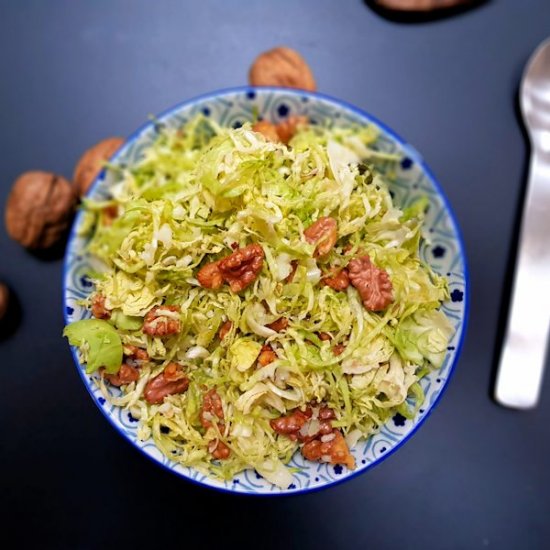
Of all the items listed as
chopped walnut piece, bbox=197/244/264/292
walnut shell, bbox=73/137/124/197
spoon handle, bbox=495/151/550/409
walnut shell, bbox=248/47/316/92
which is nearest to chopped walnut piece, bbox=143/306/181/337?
chopped walnut piece, bbox=197/244/264/292

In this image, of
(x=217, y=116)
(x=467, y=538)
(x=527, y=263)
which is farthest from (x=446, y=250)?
(x=467, y=538)

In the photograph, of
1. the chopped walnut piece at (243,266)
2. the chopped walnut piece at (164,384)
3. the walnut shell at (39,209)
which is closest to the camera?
the chopped walnut piece at (243,266)

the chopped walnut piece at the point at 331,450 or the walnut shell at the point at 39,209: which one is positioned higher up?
the walnut shell at the point at 39,209

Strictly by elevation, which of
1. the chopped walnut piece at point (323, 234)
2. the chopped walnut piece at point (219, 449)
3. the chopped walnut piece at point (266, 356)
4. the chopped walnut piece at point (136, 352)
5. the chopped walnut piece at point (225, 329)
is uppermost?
the chopped walnut piece at point (323, 234)

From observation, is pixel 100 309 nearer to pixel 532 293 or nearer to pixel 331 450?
pixel 331 450

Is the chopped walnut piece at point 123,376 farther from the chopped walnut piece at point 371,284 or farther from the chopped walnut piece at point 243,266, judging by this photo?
the chopped walnut piece at point 371,284

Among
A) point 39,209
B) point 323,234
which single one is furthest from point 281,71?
point 39,209

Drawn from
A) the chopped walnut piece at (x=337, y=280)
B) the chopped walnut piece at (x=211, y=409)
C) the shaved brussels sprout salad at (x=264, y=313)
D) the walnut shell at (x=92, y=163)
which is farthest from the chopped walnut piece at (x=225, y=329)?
the walnut shell at (x=92, y=163)

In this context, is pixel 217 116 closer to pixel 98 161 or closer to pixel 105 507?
pixel 98 161
